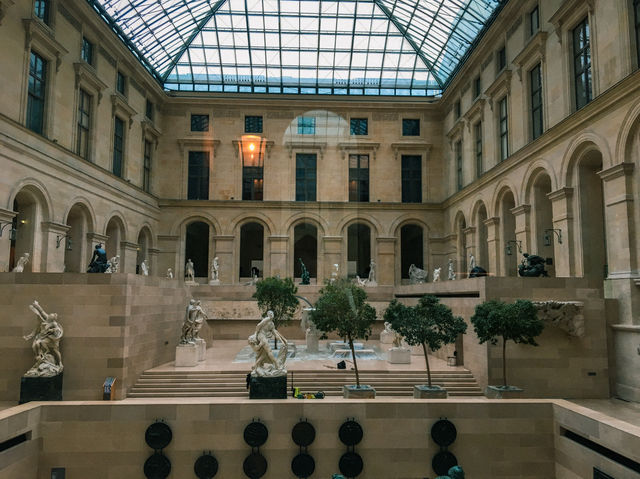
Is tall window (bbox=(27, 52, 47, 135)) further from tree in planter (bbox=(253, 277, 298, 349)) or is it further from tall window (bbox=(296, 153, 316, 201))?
tall window (bbox=(296, 153, 316, 201))

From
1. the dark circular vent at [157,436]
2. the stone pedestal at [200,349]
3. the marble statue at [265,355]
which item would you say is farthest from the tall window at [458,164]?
the dark circular vent at [157,436]

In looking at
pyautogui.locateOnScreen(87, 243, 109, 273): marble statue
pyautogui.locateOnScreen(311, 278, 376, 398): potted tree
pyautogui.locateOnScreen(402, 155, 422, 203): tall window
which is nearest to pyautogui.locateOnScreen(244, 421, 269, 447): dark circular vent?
pyautogui.locateOnScreen(311, 278, 376, 398): potted tree

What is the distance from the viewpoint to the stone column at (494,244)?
29.3 m

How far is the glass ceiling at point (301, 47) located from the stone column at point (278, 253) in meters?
13.3

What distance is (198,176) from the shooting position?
41594 mm

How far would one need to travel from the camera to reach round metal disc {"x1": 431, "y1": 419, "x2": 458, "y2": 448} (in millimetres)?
11586

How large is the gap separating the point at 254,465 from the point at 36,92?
883 inches

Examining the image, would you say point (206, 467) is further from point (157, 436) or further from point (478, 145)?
point (478, 145)

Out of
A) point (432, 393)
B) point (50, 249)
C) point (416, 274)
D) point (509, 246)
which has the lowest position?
point (432, 393)

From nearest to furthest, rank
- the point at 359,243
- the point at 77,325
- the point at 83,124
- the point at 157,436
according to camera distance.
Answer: the point at 157,436, the point at 77,325, the point at 83,124, the point at 359,243

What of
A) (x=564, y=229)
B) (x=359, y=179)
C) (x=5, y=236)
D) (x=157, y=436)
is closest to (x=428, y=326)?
(x=157, y=436)

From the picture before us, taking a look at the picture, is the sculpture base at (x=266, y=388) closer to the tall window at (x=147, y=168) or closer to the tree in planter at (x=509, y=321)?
the tree in planter at (x=509, y=321)

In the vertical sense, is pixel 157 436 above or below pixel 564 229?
below

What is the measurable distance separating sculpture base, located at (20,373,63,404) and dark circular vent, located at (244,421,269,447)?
816 cm
